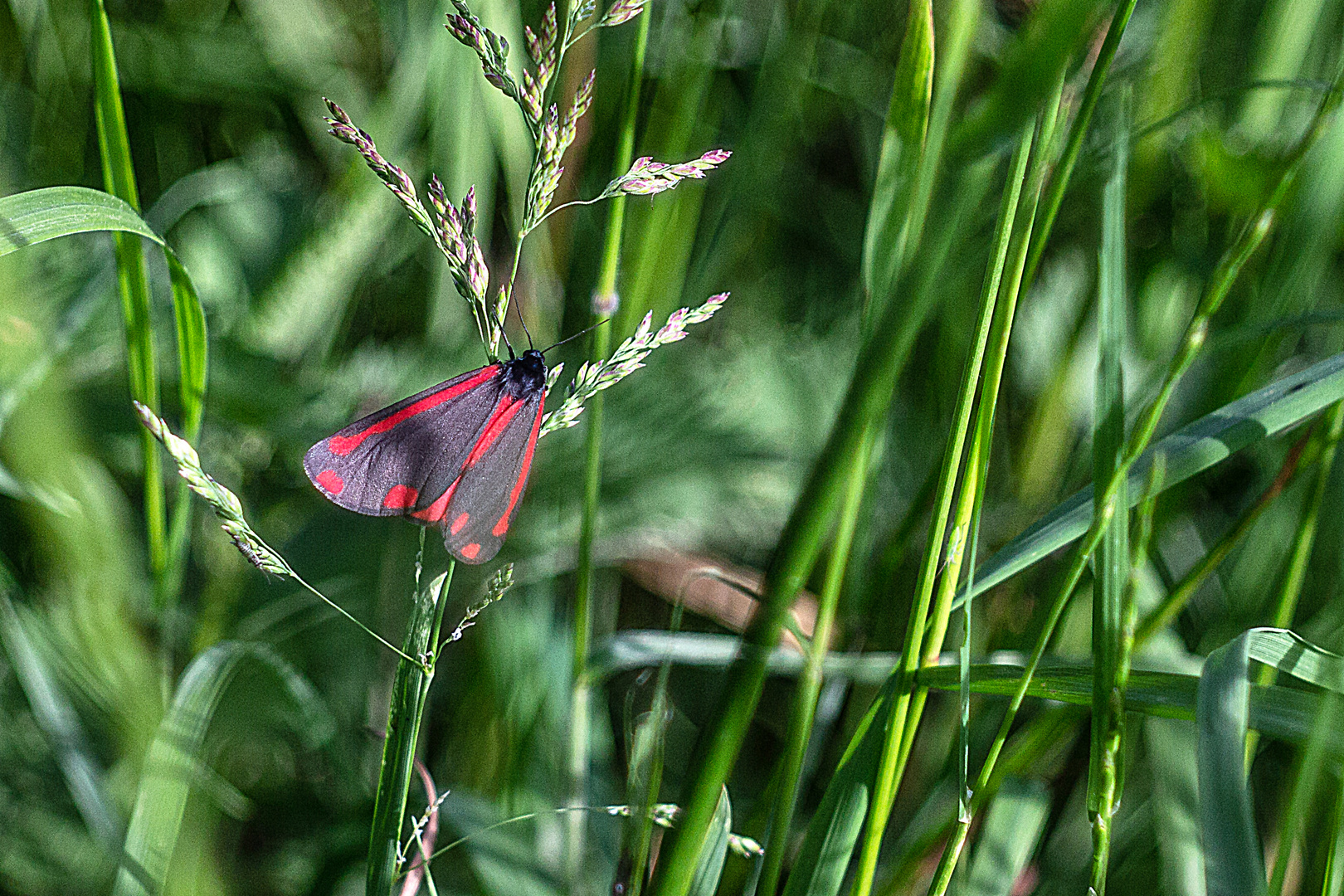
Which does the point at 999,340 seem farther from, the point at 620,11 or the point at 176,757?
the point at 176,757

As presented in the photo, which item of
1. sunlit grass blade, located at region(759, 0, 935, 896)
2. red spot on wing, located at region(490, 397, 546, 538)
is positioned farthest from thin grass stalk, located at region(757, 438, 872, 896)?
red spot on wing, located at region(490, 397, 546, 538)

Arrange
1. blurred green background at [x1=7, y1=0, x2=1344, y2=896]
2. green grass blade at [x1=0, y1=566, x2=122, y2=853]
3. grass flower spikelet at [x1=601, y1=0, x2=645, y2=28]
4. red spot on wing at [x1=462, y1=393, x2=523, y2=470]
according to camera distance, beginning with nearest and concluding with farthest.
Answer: grass flower spikelet at [x1=601, y1=0, x2=645, y2=28], red spot on wing at [x1=462, y1=393, x2=523, y2=470], green grass blade at [x1=0, y1=566, x2=122, y2=853], blurred green background at [x1=7, y1=0, x2=1344, y2=896]

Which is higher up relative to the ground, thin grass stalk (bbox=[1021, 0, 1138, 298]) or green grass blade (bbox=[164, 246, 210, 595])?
thin grass stalk (bbox=[1021, 0, 1138, 298])

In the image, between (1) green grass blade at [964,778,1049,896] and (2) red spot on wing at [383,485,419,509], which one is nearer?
(2) red spot on wing at [383,485,419,509]

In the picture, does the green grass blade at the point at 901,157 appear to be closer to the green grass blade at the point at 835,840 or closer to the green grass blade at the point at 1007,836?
the green grass blade at the point at 835,840

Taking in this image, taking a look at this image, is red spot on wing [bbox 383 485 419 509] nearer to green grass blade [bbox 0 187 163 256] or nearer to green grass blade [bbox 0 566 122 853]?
green grass blade [bbox 0 187 163 256]

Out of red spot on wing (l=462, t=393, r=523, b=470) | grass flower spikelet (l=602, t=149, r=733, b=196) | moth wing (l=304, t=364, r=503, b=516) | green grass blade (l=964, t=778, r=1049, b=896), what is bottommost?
green grass blade (l=964, t=778, r=1049, b=896)

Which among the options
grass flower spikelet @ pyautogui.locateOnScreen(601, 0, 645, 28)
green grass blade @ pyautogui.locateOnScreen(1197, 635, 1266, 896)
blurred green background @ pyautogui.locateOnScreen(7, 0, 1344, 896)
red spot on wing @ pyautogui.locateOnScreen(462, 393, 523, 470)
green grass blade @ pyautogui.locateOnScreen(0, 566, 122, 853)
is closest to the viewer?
green grass blade @ pyautogui.locateOnScreen(1197, 635, 1266, 896)
